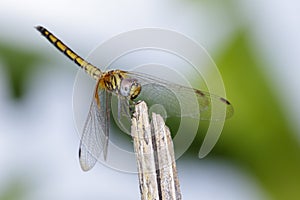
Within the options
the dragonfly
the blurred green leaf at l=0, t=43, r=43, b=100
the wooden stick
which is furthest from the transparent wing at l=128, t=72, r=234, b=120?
the blurred green leaf at l=0, t=43, r=43, b=100

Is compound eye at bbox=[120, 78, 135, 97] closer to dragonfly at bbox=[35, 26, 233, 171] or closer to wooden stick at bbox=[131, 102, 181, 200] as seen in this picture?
dragonfly at bbox=[35, 26, 233, 171]

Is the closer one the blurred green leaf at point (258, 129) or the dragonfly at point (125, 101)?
the dragonfly at point (125, 101)

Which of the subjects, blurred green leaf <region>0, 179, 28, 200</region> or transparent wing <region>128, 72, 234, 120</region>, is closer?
transparent wing <region>128, 72, 234, 120</region>

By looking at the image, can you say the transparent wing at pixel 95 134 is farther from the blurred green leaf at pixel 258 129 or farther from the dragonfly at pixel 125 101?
the blurred green leaf at pixel 258 129

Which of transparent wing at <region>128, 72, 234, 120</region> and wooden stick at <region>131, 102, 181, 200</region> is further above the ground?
transparent wing at <region>128, 72, 234, 120</region>

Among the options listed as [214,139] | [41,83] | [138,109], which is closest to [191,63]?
[214,139]

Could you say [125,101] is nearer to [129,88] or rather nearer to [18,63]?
[129,88]

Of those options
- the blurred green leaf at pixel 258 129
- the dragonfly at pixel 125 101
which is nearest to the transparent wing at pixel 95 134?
the dragonfly at pixel 125 101
